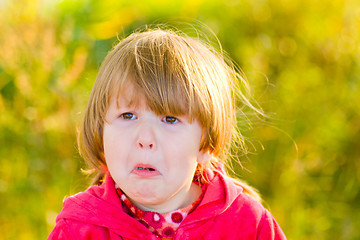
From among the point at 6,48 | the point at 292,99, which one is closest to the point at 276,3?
the point at 292,99

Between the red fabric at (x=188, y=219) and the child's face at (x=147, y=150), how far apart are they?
0.12 metres

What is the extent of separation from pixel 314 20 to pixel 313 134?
34.4 inches

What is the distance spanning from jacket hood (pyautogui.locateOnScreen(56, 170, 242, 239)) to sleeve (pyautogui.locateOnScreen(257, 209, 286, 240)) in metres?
0.14

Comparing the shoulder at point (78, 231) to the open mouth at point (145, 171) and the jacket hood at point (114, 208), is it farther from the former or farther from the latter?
the open mouth at point (145, 171)

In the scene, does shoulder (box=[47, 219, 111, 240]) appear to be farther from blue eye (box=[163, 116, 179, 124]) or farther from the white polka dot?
blue eye (box=[163, 116, 179, 124])

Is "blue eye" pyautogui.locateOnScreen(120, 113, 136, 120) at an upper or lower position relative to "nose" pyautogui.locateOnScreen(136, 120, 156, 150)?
upper

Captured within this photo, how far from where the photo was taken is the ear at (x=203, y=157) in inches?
80.9

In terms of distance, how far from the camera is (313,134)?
3418 millimetres

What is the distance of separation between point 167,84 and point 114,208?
1.61 ft

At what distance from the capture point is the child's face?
183 centimetres

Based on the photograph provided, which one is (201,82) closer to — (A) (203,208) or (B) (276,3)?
(A) (203,208)

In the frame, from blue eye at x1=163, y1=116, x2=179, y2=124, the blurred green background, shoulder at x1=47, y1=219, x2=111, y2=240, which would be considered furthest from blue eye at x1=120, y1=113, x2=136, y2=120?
the blurred green background

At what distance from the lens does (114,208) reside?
1.98 m

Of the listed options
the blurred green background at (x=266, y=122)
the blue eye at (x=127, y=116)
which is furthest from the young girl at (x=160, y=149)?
the blurred green background at (x=266, y=122)
